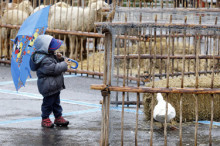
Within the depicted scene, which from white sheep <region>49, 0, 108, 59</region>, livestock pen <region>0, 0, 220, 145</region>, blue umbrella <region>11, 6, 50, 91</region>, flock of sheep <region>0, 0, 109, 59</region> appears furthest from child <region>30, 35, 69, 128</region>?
white sheep <region>49, 0, 108, 59</region>

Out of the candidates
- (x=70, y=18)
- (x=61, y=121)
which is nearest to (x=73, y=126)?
(x=61, y=121)

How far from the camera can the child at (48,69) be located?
23.0 ft

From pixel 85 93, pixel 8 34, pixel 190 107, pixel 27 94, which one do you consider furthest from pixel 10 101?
pixel 8 34

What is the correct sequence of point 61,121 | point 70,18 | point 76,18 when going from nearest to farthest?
point 61,121
point 70,18
point 76,18

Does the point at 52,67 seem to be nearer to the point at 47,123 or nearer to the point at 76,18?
A: the point at 47,123

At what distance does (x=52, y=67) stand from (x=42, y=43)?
365 mm

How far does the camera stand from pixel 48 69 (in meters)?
6.99

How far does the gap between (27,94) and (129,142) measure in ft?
13.4

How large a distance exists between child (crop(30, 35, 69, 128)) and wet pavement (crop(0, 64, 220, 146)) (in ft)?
1.25

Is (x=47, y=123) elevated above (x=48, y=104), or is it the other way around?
(x=48, y=104)

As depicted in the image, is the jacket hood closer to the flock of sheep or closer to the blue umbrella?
the blue umbrella

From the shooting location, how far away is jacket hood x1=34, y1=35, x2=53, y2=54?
6.97 m

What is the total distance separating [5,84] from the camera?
1114 centimetres

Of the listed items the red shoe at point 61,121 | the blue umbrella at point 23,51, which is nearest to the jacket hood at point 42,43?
the blue umbrella at point 23,51
